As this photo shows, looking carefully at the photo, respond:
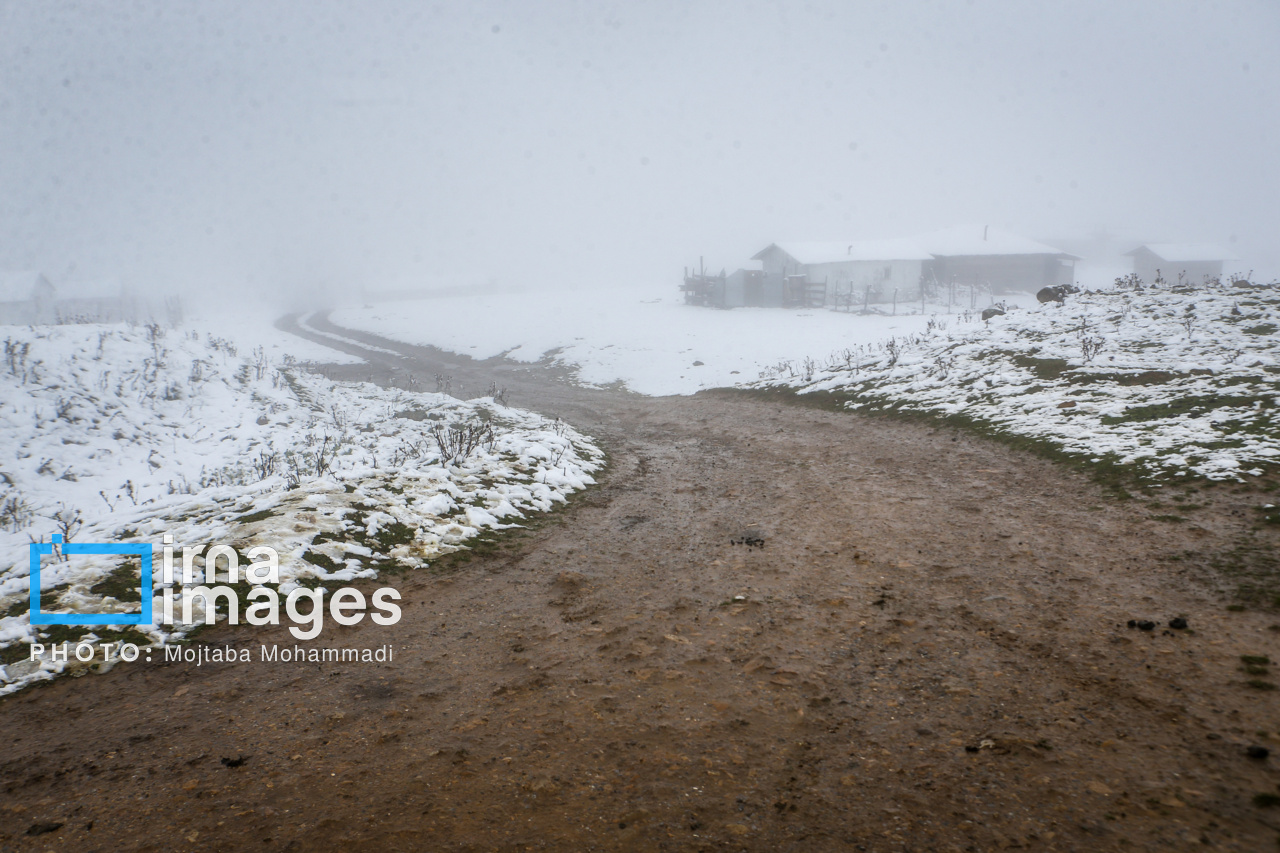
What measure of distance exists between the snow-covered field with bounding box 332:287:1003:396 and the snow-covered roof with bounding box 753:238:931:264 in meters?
5.18

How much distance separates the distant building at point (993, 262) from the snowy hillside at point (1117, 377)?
34.5 metres

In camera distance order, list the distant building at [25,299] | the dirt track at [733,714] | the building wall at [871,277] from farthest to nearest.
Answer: the distant building at [25,299] → the building wall at [871,277] → the dirt track at [733,714]

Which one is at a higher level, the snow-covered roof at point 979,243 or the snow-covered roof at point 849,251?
the snow-covered roof at point 979,243

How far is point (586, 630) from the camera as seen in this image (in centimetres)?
577

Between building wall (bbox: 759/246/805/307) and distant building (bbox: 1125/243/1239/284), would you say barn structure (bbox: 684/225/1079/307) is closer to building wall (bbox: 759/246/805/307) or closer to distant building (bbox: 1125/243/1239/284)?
building wall (bbox: 759/246/805/307)

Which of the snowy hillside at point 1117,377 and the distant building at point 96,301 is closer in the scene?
the snowy hillside at point 1117,377

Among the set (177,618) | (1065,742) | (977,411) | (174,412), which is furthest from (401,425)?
(1065,742)

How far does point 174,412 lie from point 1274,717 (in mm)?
21221

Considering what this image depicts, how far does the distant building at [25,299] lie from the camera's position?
2372 inches

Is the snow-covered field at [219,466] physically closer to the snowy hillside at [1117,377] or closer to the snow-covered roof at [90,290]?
the snowy hillside at [1117,377]

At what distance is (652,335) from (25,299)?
6821 cm

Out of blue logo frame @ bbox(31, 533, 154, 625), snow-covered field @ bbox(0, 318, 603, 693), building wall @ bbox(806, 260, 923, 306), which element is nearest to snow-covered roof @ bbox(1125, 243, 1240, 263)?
building wall @ bbox(806, 260, 923, 306)

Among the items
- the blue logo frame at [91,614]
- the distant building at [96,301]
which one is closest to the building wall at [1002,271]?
the blue logo frame at [91,614]

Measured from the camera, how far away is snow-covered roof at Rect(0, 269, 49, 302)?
6034cm
